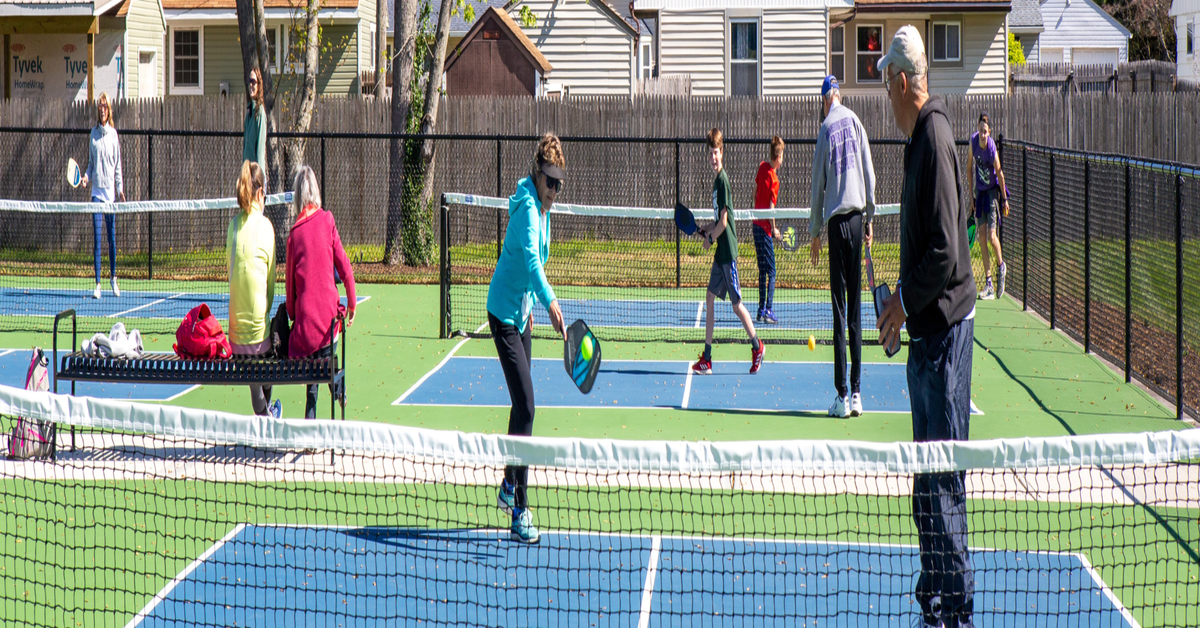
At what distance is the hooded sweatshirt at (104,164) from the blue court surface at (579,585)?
10.4m

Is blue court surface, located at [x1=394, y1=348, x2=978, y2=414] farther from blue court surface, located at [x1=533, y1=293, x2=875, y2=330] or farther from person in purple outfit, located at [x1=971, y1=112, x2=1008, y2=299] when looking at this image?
person in purple outfit, located at [x1=971, y1=112, x2=1008, y2=299]

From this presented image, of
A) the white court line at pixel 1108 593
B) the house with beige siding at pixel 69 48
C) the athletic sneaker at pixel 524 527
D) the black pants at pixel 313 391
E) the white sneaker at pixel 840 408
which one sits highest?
the house with beige siding at pixel 69 48

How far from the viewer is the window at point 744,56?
93.8 ft

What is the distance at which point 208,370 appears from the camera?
836 centimetres

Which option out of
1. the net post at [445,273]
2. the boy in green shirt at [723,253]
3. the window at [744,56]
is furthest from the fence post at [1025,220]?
the window at [744,56]

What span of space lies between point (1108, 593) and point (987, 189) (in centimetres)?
1026

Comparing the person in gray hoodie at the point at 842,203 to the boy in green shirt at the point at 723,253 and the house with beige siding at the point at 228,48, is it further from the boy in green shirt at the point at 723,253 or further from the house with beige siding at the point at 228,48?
the house with beige siding at the point at 228,48

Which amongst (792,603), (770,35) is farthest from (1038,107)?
(792,603)

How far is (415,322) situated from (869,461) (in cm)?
1123

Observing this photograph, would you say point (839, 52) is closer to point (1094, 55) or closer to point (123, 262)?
point (123, 262)

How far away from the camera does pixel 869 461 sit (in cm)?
421

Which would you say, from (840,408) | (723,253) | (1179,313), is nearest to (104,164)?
(723,253)

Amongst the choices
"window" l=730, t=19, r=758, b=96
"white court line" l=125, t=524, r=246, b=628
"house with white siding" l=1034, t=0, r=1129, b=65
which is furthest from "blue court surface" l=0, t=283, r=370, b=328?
"house with white siding" l=1034, t=0, r=1129, b=65

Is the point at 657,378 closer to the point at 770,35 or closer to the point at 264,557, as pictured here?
the point at 264,557
